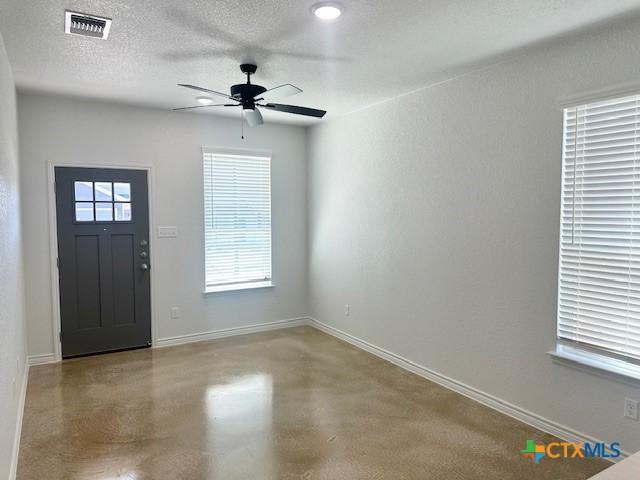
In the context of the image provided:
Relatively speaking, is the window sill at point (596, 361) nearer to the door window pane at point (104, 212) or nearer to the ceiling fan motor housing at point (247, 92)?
the ceiling fan motor housing at point (247, 92)

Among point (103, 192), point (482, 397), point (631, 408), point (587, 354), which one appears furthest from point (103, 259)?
Answer: point (631, 408)

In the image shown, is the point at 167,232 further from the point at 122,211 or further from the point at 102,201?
the point at 102,201

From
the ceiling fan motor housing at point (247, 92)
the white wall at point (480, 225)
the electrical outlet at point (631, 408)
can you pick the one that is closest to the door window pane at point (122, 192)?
the ceiling fan motor housing at point (247, 92)

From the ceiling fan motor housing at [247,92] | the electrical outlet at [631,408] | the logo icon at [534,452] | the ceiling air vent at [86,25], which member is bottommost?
the logo icon at [534,452]

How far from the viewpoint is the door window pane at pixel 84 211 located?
14.4 ft

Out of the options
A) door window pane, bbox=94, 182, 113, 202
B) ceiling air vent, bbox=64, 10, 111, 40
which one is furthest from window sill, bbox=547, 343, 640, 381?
door window pane, bbox=94, 182, 113, 202

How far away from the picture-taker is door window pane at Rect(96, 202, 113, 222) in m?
4.48

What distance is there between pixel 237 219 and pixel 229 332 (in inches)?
55.4

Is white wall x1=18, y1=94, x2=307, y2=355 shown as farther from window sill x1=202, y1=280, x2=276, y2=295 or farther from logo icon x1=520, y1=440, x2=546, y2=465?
logo icon x1=520, y1=440, x2=546, y2=465

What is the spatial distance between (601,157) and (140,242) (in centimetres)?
429

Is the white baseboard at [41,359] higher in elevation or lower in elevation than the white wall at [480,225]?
lower

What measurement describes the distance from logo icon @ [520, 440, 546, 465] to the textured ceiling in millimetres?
2615

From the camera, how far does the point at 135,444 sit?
2822mm

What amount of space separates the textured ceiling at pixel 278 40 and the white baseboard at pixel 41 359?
258cm
